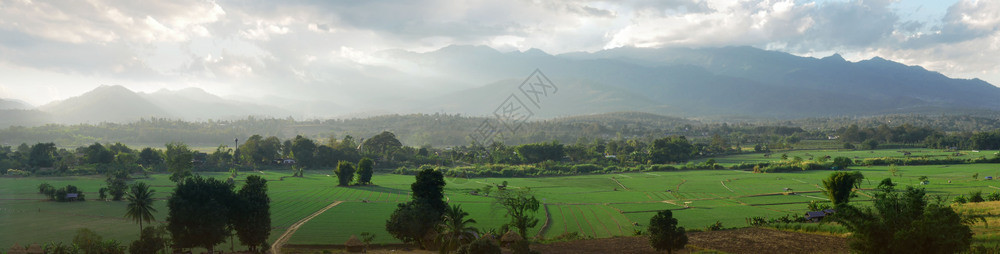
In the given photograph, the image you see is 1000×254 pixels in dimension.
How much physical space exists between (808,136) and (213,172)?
130 m

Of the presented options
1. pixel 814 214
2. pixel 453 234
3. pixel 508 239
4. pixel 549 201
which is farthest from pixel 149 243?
pixel 814 214

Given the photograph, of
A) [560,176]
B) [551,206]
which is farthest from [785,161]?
[551,206]

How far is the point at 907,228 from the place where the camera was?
17.4 m

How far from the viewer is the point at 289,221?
123 ft

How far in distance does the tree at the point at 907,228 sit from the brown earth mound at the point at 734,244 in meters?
6.83

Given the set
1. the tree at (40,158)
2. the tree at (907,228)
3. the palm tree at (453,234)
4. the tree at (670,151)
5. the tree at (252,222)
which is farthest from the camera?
the tree at (670,151)

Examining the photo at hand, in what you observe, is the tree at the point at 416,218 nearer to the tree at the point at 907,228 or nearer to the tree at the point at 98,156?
the tree at the point at 907,228

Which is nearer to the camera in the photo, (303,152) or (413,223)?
(413,223)

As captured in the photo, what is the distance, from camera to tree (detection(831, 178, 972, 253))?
55.5 ft

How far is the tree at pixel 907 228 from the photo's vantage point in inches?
666

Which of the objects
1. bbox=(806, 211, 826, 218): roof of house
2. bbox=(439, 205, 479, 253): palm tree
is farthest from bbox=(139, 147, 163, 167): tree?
bbox=(806, 211, 826, 218): roof of house

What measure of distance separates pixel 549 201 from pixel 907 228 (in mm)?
32308

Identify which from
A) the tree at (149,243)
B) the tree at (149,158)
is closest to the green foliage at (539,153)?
the tree at (149,158)

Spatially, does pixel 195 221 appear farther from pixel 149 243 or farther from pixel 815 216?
pixel 815 216
